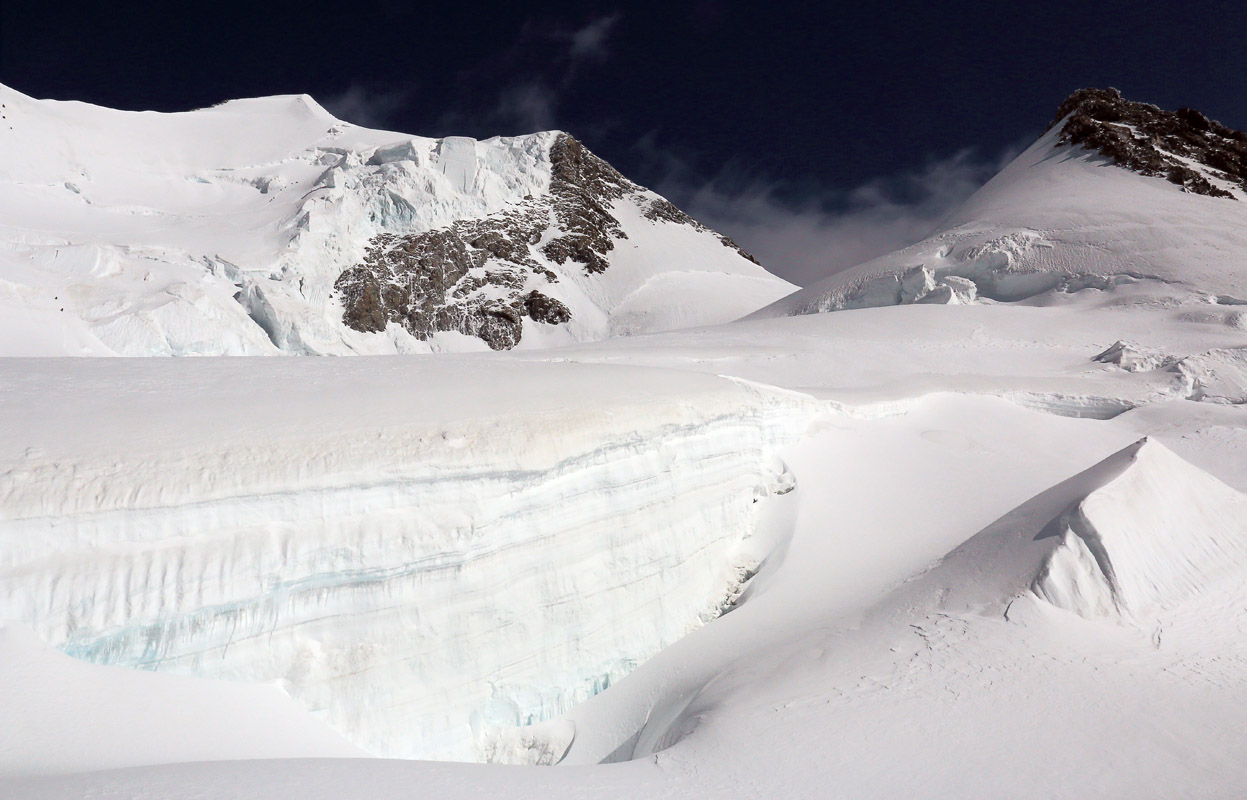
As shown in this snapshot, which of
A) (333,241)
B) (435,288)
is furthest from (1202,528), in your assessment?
(435,288)

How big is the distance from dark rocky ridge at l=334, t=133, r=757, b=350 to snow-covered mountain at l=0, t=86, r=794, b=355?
0.15 metres

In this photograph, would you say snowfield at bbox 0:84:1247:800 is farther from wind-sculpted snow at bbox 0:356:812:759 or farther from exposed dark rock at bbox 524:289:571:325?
exposed dark rock at bbox 524:289:571:325

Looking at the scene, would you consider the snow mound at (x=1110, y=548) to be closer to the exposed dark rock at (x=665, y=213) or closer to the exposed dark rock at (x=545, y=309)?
the exposed dark rock at (x=545, y=309)

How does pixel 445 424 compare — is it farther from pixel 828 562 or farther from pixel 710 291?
pixel 710 291

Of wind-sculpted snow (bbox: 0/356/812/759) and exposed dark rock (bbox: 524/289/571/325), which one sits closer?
wind-sculpted snow (bbox: 0/356/812/759)

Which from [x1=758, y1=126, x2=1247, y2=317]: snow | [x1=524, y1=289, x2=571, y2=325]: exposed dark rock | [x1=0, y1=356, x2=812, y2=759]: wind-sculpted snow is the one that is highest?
[x1=758, y1=126, x2=1247, y2=317]: snow

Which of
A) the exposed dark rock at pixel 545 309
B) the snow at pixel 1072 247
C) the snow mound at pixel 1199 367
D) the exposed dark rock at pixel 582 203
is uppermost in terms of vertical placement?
the exposed dark rock at pixel 582 203

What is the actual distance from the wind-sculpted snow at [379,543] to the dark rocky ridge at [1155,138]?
120 ft

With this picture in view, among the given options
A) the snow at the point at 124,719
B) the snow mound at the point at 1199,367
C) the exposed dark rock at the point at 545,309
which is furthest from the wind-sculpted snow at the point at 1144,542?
the exposed dark rock at the point at 545,309

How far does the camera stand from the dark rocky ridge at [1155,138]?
1309 inches

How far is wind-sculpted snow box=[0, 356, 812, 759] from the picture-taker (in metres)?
4.15

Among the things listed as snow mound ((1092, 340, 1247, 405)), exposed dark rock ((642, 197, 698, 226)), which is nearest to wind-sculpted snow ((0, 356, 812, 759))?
snow mound ((1092, 340, 1247, 405))

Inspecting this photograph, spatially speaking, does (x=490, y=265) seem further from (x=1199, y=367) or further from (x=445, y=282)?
(x=1199, y=367)

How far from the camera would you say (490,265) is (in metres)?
50.9
